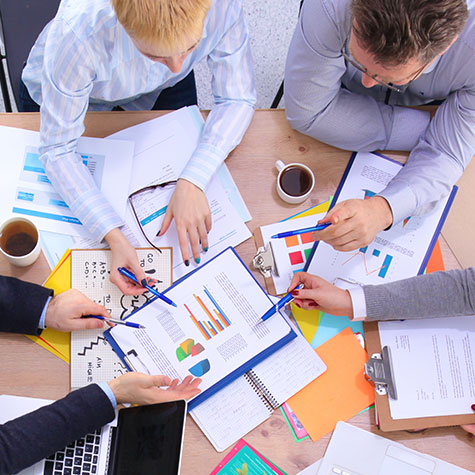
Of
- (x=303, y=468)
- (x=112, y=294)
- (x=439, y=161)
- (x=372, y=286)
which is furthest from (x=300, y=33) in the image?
(x=303, y=468)

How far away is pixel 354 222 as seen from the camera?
1.15 m

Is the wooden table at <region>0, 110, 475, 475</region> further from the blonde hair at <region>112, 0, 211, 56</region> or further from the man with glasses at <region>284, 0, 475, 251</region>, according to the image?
the blonde hair at <region>112, 0, 211, 56</region>

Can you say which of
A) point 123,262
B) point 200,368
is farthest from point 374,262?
point 123,262

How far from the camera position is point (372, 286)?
1184 millimetres

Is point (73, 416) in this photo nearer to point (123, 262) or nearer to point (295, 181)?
point (123, 262)

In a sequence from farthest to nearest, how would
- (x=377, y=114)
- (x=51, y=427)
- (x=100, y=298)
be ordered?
(x=377, y=114) → (x=100, y=298) → (x=51, y=427)

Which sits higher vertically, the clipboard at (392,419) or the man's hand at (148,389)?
the man's hand at (148,389)

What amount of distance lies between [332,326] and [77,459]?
623mm

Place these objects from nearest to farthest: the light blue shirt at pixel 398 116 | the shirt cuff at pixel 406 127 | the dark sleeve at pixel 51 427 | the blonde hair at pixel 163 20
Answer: the blonde hair at pixel 163 20, the dark sleeve at pixel 51 427, the light blue shirt at pixel 398 116, the shirt cuff at pixel 406 127

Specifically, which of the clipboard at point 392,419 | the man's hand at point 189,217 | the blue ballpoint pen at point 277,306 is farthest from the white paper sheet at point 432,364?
the man's hand at point 189,217

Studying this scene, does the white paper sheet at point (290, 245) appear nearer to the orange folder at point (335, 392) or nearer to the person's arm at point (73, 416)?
the orange folder at point (335, 392)

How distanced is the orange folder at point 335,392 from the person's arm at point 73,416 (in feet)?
0.81

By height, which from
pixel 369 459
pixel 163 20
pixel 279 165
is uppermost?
pixel 163 20

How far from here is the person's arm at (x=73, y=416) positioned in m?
1.04
